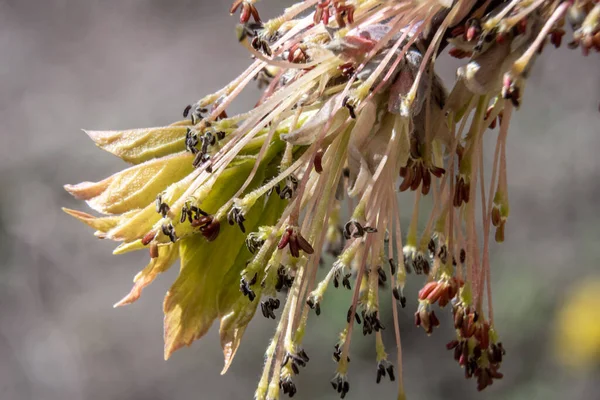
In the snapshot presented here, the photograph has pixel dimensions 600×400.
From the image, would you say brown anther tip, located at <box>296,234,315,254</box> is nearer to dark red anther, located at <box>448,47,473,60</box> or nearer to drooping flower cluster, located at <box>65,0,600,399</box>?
drooping flower cluster, located at <box>65,0,600,399</box>

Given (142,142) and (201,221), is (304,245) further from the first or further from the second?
(142,142)

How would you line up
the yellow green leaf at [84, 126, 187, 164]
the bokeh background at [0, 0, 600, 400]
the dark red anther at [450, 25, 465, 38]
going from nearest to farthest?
the dark red anther at [450, 25, 465, 38] < the yellow green leaf at [84, 126, 187, 164] < the bokeh background at [0, 0, 600, 400]

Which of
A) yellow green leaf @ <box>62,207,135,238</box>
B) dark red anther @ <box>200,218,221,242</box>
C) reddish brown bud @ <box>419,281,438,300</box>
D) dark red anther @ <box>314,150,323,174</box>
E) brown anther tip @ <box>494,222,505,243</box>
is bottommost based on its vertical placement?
yellow green leaf @ <box>62,207,135,238</box>

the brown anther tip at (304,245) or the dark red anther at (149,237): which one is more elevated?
the brown anther tip at (304,245)

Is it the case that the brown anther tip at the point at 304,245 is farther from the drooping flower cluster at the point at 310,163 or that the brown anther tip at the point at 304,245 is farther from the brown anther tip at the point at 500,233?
the brown anther tip at the point at 500,233

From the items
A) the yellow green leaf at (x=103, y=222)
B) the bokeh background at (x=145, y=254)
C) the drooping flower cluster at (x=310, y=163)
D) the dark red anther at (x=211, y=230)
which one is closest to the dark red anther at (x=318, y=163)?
the drooping flower cluster at (x=310, y=163)

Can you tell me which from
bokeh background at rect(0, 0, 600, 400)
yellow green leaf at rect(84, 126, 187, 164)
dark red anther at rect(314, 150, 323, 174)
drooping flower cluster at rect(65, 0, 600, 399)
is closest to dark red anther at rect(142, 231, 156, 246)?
drooping flower cluster at rect(65, 0, 600, 399)
